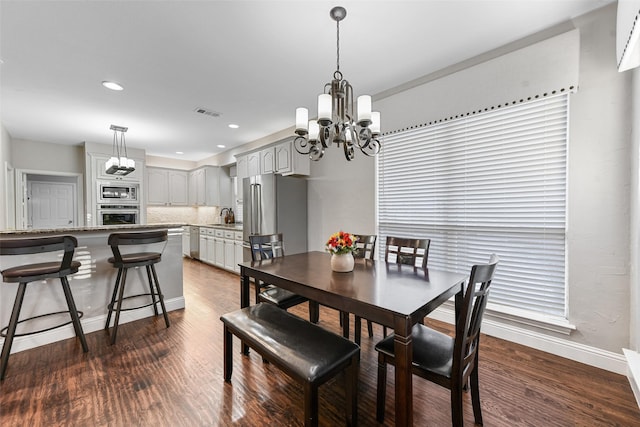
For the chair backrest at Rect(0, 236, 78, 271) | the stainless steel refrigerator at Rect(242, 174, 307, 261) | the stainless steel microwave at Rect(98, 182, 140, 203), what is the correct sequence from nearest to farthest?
the chair backrest at Rect(0, 236, 78, 271) < the stainless steel refrigerator at Rect(242, 174, 307, 261) < the stainless steel microwave at Rect(98, 182, 140, 203)

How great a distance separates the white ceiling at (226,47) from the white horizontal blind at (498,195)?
723 millimetres

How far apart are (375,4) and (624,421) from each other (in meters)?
3.01

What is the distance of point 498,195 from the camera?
251cm

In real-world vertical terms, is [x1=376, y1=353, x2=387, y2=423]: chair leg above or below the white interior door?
below

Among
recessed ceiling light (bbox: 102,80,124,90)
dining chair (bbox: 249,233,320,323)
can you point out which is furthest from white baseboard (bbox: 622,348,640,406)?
recessed ceiling light (bbox: 102,80,124,90)

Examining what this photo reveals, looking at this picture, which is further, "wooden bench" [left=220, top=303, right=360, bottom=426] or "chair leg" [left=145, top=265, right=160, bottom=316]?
"chair leg" [left=145, top=265, right=160, bottom=316]

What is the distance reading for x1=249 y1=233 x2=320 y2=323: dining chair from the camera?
7.26ft

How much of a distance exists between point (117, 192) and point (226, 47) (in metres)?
4.82

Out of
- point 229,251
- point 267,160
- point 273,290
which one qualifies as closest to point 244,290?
point 273,290

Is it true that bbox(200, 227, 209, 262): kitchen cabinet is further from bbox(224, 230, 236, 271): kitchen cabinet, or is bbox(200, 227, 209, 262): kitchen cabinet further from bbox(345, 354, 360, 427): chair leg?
bbox(345, 354, 360, 427): chair leg

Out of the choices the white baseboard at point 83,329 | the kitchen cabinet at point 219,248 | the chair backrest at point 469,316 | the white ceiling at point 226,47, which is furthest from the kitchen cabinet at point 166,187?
the chair backrest at point 469,316

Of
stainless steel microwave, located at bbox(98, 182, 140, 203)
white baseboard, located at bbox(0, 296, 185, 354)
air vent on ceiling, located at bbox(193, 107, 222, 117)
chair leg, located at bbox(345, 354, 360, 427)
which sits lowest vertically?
white baseboard, located at bbox(0, 296, 185, 354)

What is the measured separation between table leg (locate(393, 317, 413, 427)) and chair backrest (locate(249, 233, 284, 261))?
148 centimetres

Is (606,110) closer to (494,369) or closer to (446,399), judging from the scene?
(494,369)
